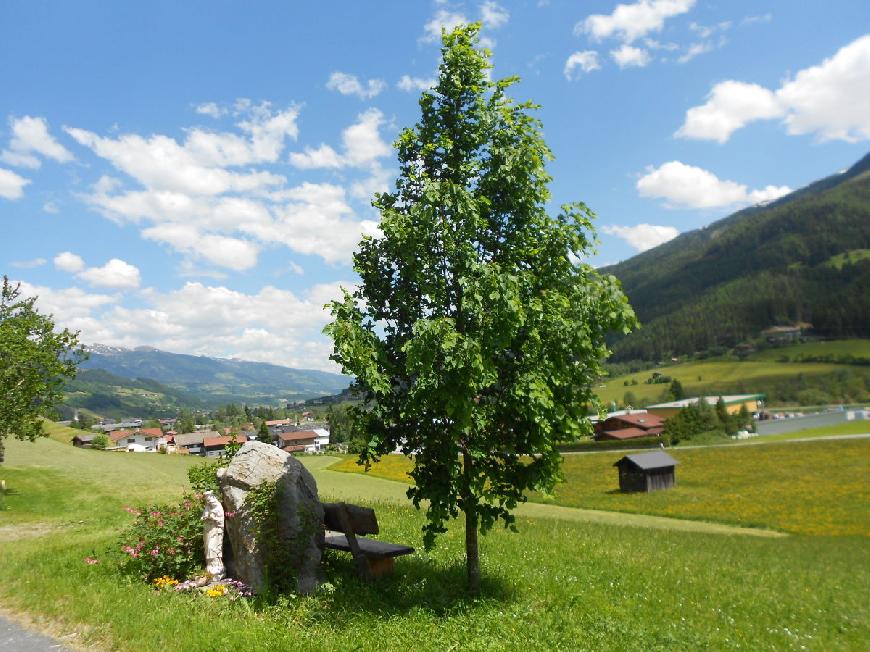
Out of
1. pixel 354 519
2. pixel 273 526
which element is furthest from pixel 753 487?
pixel 273 526

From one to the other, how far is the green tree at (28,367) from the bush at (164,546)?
21508mm

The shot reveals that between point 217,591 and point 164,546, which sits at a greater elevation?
point 164,546

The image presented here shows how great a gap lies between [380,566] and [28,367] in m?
28.0

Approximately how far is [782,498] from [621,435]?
62944mm

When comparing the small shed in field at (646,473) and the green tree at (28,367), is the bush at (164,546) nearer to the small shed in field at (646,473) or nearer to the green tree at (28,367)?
the green tree at (28,367)

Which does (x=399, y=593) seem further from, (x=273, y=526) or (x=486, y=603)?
(x=273, y=526)

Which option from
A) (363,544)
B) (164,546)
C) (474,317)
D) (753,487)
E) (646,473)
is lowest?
(753,487)

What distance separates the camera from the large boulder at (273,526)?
490 inches

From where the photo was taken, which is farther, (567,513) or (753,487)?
(753,487)

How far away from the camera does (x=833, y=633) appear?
42.9 ft

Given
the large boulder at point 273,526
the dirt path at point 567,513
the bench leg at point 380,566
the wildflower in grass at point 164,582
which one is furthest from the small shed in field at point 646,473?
the wildflower in grass at point 164,582

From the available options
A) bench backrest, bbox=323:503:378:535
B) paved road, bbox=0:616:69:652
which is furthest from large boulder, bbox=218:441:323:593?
paved road, bbox=0:616:69:652

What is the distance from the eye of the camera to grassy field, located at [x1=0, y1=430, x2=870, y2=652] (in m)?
9.90

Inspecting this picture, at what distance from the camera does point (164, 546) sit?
44.6 feet
